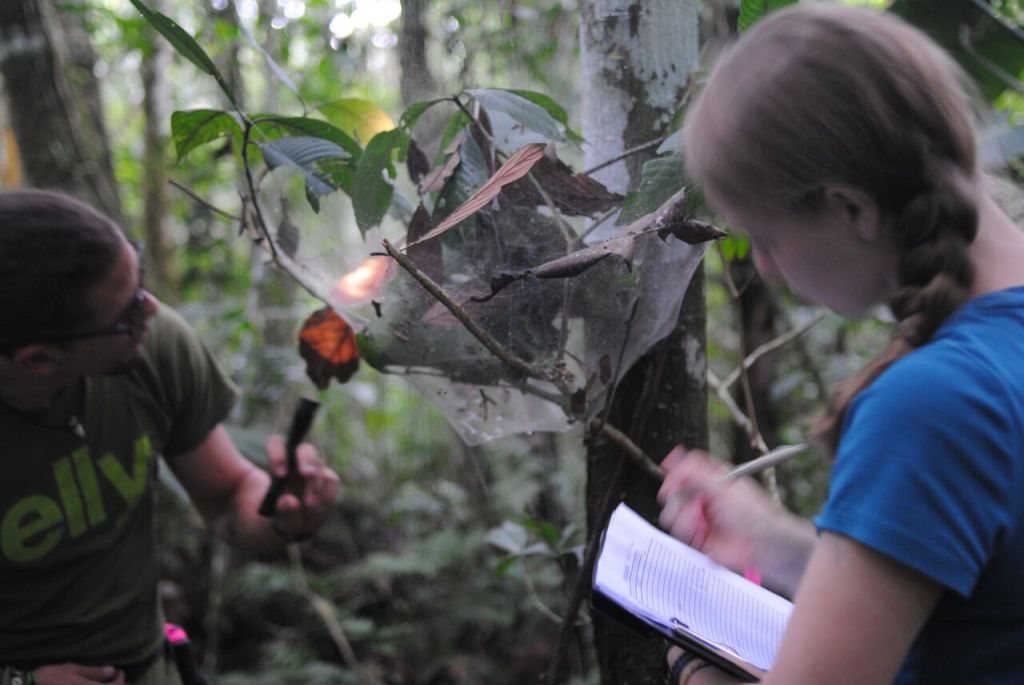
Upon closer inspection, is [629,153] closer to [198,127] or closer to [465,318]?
[465,318]

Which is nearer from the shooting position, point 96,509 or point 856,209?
point 856,209

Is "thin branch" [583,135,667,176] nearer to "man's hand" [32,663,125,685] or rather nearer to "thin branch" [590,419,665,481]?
"thin branch" [590,419,665,481]

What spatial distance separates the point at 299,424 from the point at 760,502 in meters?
1.10

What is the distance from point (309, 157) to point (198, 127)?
23 centimetres

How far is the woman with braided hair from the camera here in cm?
62

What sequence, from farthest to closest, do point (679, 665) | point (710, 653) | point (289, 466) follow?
point (289, 466), point (679, 665), point (710, 653)

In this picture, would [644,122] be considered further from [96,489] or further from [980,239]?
[96,489]

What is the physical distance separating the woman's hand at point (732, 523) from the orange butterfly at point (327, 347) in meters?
0.76

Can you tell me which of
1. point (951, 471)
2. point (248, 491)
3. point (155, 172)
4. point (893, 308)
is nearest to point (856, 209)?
point (893, 308)

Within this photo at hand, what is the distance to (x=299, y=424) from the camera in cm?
176

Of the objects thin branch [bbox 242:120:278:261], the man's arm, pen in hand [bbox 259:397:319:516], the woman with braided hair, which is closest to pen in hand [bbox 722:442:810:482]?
the woman with braided hair

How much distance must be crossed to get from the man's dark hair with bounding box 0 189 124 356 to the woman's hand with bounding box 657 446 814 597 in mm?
1249

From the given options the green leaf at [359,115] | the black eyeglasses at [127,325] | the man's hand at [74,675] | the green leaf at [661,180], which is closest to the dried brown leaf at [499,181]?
the green leaf at [661,180]

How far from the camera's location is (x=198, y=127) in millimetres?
1410
